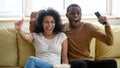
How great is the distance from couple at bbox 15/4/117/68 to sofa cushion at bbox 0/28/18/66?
0.21m

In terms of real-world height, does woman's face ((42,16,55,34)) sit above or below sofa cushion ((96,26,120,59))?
above

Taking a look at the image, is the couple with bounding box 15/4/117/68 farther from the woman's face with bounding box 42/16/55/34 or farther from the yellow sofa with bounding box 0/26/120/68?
the yellow sofa with bounding box 0/26/120/68

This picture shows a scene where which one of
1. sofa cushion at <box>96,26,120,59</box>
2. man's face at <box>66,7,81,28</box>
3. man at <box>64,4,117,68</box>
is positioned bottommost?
sofa cushion at <box>96,26,120,59</box>

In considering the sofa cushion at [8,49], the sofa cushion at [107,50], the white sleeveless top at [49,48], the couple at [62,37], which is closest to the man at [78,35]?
the couple at [62,37]

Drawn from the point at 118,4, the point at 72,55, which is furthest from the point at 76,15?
the point at 118,4

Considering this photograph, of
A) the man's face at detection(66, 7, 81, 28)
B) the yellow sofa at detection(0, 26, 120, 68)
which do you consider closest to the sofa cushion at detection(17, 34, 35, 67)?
the yellow sofa at detection(0, 26, 120, 68)

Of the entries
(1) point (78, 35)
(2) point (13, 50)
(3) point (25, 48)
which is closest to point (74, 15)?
(1) point (78, 35)

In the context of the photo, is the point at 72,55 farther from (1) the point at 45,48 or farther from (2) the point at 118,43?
(2) the point at 118,43

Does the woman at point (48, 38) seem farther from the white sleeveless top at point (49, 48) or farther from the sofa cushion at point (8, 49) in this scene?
the sofa cushion at point (8, 49)

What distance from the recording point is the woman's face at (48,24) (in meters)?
2.33

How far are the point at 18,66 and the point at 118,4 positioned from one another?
1.61 metres

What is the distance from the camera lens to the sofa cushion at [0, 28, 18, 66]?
2473mm

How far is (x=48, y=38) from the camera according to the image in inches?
93.7

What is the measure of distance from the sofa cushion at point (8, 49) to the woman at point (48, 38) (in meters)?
0.20
